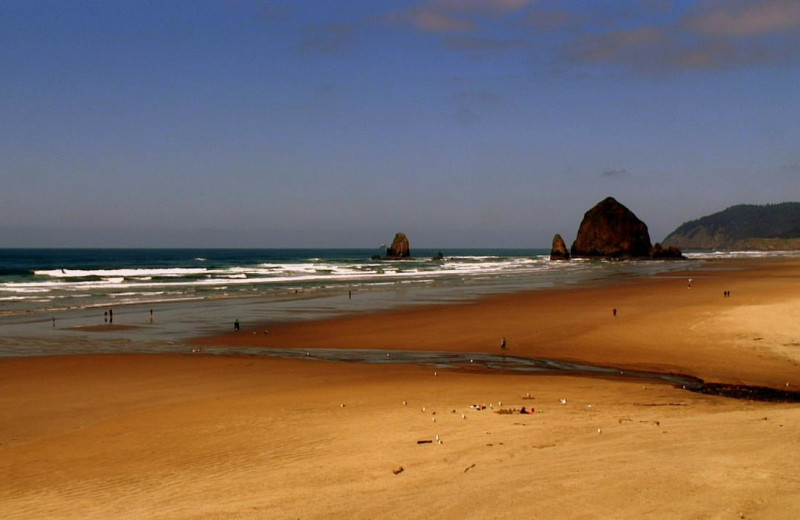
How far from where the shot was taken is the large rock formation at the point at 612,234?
152875mm

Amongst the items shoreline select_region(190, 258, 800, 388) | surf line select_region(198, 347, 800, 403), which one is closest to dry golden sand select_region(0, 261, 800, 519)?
shoreline select_region(190, 258, 800, 388)

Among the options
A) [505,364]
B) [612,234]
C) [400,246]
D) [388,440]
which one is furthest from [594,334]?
[612,234]

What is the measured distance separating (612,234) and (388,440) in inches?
6068

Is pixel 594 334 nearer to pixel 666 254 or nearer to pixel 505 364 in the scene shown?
pixel 505 364

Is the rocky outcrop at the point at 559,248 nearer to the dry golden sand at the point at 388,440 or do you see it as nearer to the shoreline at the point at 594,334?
the shoreline at the point at 594,334

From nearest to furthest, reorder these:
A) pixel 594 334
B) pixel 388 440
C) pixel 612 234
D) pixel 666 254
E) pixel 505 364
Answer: pixel 388 440 < pixel 505 364 < pixel 594 334 < pixel 666 254 < pixel 612 234

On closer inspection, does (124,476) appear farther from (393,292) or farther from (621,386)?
(393,292)

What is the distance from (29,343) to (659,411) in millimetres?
21086

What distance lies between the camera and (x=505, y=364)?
19547mm

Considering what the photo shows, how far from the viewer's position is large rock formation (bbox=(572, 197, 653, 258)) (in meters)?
153

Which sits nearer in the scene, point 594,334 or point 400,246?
point 594,334

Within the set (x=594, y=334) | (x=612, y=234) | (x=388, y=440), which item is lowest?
(x=594, y=334)

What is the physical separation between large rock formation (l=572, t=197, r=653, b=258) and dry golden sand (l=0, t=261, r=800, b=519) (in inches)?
5396

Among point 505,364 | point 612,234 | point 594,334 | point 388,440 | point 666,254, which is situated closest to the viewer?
point 388,440
